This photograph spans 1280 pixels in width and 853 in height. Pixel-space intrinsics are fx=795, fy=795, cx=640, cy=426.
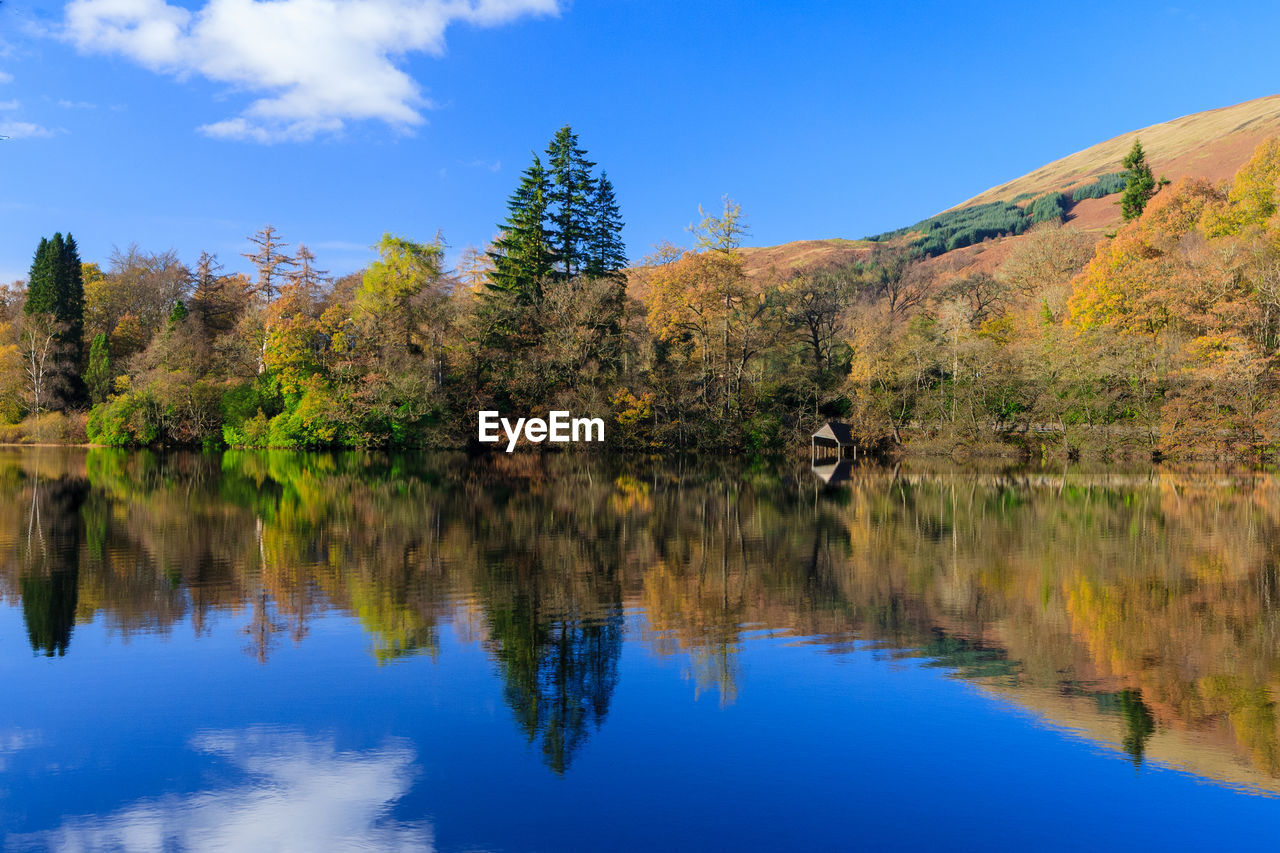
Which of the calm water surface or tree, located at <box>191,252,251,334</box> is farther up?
tree, located at <box>191,252,251,334</box>

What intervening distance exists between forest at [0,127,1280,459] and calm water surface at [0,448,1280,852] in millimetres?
29814

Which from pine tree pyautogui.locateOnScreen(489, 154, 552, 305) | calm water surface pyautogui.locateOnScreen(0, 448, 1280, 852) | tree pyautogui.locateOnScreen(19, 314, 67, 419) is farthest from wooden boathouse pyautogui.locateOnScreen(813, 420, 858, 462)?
tree pyautogui.locateOnScreen(19, 314, 67, 419)

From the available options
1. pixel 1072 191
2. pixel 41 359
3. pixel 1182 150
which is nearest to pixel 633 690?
pixel 41 359

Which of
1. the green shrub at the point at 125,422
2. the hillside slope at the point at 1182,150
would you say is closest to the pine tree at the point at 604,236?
the green shrub at the point at 125,422

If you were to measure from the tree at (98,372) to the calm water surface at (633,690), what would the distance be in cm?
4571

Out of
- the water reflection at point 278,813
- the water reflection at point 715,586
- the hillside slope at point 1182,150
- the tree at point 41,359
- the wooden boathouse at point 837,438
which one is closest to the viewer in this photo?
the water reflection at point 278,813

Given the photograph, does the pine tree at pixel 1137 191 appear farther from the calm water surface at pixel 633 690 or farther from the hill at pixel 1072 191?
the calm water surface at pixel 633 690

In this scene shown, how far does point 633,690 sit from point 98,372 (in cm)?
5918

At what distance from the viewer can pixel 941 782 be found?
4.93 meters

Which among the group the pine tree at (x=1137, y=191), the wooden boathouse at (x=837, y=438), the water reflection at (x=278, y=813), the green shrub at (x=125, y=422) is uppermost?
the pine tree at (x=1137, y=191)

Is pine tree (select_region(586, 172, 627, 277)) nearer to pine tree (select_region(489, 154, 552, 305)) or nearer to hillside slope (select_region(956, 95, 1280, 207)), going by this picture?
pine tree (select_region(489, 154, 552, 305))

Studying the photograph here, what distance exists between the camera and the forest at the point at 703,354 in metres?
38.6

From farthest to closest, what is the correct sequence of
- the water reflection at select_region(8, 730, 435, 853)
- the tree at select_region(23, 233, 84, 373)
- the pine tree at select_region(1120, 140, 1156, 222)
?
the pine tree at select_region(1120, 140, 1156, 222) < the tree at select_region(23, 233, 84, 373) < the water reflection at select_region(8, 730, 435, 853)

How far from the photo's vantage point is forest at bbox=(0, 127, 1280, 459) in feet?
127
